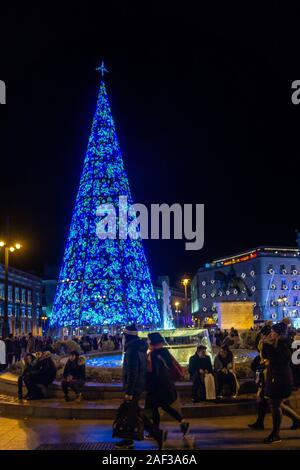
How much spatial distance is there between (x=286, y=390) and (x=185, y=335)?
8841 mm

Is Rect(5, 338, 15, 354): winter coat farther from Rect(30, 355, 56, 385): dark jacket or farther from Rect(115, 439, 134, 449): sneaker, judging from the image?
Rect(115, 439, 134, 449): sneaker

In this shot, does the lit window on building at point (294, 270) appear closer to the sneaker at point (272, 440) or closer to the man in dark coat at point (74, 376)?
the man in dark coat at point (74, 376)

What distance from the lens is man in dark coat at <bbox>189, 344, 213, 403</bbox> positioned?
10.4 m

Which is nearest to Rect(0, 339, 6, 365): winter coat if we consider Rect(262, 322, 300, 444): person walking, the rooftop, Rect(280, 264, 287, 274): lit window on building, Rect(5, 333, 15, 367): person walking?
Rect(5, 333, 15, 367): person walking

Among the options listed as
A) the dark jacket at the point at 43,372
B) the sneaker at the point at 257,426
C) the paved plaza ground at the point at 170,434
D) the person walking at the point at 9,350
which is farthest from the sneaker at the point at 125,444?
the person walking at the point at 9,350

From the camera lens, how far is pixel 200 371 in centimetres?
1047

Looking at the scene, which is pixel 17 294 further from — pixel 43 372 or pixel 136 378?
pixel 136 378

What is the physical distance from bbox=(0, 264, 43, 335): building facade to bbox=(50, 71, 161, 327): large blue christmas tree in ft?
141

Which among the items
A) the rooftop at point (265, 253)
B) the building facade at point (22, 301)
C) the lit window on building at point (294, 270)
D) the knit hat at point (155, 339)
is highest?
the rooftop at point (265, 253)

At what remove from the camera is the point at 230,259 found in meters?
114

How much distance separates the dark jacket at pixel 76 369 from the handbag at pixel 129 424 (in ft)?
15.6

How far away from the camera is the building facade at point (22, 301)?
77.1m
